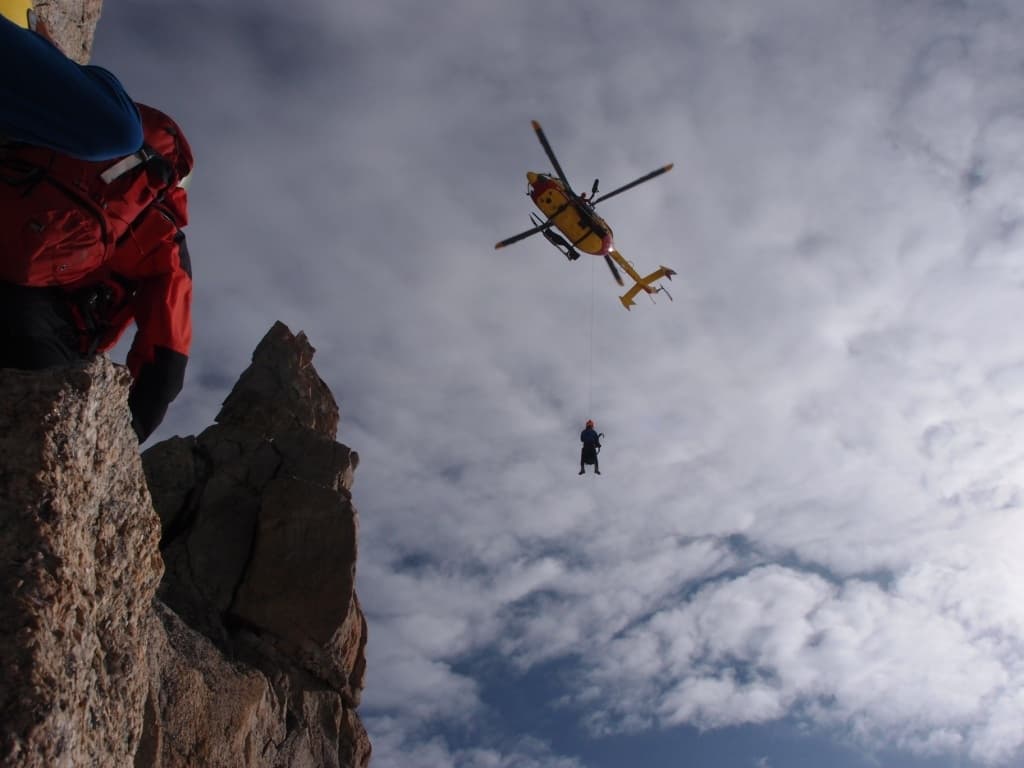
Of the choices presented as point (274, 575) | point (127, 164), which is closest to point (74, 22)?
point (127, 164)

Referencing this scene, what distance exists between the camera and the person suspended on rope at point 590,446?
23.0 meters

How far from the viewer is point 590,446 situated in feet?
76.0

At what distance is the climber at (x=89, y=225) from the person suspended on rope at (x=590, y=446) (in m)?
18.9

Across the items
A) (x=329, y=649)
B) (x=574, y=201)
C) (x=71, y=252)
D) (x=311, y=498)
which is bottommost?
(x=71, y=252)

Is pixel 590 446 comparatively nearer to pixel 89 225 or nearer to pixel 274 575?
pixel 274 575

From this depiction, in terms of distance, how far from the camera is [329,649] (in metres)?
13.6

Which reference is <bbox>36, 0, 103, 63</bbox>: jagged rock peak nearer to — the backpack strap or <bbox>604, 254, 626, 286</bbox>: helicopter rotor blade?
the backpack strap

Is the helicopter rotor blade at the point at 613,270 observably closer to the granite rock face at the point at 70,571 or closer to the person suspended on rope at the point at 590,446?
the person suspended on rope at the point at 590,446

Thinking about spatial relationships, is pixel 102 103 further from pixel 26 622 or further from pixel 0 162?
pixel 26 622

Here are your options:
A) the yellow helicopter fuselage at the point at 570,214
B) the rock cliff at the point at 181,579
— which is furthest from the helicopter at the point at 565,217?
the rock cliff at the point at 181,579

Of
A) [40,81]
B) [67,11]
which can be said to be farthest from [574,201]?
[40,81]

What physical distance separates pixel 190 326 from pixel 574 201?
20281 millimetres

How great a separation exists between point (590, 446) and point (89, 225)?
1997 centimetres

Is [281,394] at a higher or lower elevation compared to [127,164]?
higher
